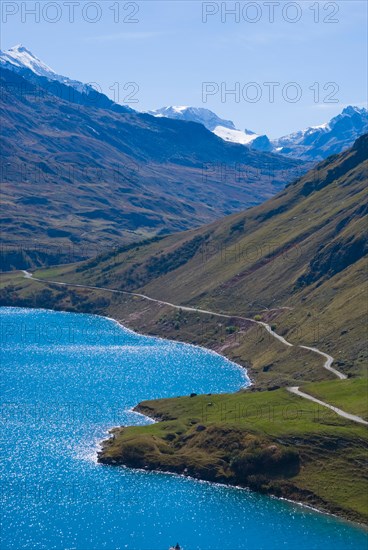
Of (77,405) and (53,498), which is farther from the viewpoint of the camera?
(77,405)

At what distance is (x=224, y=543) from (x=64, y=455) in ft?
148

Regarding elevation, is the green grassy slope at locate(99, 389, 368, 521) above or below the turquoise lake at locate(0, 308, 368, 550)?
above

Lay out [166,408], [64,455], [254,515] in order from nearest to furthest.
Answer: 1. [254,515]
2. [64,455]
3. [166,408]

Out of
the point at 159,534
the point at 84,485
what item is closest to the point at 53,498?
the point at 84,485

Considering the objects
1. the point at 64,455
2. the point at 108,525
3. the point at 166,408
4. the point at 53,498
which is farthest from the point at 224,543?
the point at 166,408

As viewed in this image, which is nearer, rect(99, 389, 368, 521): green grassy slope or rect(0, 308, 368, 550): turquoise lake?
rect(0, 308, 368, 550): turquoise lake

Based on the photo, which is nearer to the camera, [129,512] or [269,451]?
[129,512]

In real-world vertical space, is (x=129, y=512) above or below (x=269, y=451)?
below

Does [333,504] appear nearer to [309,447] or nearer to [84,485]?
[309,447]

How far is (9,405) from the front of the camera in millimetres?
195500

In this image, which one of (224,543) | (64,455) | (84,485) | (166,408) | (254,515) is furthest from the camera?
(166,408)

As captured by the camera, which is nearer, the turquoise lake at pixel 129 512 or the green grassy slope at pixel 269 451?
the turquoise lake at pixel 129 512

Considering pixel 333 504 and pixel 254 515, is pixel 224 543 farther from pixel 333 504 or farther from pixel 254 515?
pixel 333 504

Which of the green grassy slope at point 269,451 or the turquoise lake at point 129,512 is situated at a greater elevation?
the green grassy slope at point 269,451
